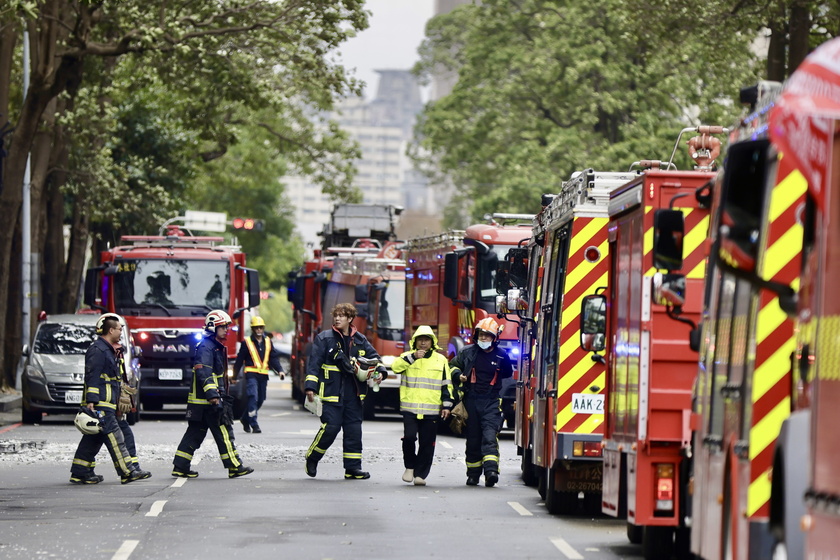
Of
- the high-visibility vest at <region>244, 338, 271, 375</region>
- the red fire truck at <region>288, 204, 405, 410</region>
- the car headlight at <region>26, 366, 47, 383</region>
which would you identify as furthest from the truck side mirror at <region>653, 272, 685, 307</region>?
the red fire truck at <region>288, 204, 405, 410</region>

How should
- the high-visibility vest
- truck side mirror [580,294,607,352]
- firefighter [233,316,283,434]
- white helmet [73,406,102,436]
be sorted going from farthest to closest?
1. the high-visibility vest
2. firefighter [233,316,283,434]
3. white helmet [73,406,102,436]
4. truck side mirror [580,294,607,352]

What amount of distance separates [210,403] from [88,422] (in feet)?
4.54

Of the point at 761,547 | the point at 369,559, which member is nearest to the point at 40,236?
A: the point at 369,559

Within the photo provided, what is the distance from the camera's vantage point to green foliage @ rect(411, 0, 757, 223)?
45.1m

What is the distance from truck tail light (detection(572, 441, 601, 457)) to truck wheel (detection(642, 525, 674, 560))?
9.09 feet

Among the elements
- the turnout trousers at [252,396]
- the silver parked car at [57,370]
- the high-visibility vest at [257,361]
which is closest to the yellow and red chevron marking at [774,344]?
the turnout trousers at [252,396]

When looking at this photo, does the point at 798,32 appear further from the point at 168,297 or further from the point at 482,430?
the point at 168,297

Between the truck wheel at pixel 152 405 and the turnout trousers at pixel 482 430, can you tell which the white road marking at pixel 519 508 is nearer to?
the turnout trousers at pixel 482 430

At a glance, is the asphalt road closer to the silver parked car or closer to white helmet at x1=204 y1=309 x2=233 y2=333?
white helmet at x1=204 y1=309 x2=233 y2=333

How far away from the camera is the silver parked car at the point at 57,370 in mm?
28391

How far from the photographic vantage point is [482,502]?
1622 centimetres

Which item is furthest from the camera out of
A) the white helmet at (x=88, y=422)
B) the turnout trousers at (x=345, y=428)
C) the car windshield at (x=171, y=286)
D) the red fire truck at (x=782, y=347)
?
the car windshield at (x=171, y=286)

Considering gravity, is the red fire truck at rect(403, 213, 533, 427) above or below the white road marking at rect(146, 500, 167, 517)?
above

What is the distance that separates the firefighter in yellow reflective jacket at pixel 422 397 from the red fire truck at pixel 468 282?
605 cm
